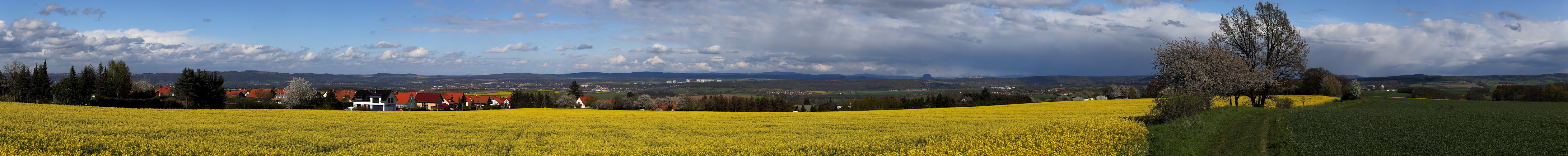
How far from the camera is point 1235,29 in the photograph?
3309 centimetres

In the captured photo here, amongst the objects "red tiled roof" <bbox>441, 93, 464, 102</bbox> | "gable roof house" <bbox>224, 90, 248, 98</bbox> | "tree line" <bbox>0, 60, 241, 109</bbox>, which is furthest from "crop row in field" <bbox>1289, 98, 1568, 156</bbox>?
"gable roof house" <bbox>224, 90, 248, 98</bbox>

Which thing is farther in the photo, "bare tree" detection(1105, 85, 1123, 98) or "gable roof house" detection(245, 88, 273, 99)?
"bare tree" detection(1105, 85, 1123, 98)

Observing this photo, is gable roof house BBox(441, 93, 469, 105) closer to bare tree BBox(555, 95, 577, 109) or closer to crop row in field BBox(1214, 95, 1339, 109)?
bare tree BBox(555, 95, 577, 109)

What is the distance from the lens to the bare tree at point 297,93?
177 ft

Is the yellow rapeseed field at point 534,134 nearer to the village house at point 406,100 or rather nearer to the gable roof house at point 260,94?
the village house at point 406,100

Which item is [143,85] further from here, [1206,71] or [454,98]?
[1206,71]

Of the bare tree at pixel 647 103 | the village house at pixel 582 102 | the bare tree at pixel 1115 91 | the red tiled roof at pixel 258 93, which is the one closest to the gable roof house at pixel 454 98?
the village house at pixel 582 102

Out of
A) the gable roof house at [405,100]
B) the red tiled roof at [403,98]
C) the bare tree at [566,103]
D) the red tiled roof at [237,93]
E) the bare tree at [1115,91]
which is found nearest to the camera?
the gable roof house at [405,100]

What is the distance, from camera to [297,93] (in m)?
55.3

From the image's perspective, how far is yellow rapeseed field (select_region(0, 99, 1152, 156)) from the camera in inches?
381

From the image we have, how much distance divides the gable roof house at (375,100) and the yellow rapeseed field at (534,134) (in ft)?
139

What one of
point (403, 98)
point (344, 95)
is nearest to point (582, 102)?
point (403, 98)

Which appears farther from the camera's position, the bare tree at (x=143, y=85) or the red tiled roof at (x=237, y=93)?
the red tiled roof at (x=237, y=93)

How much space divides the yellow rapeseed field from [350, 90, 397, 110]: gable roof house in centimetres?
4250
